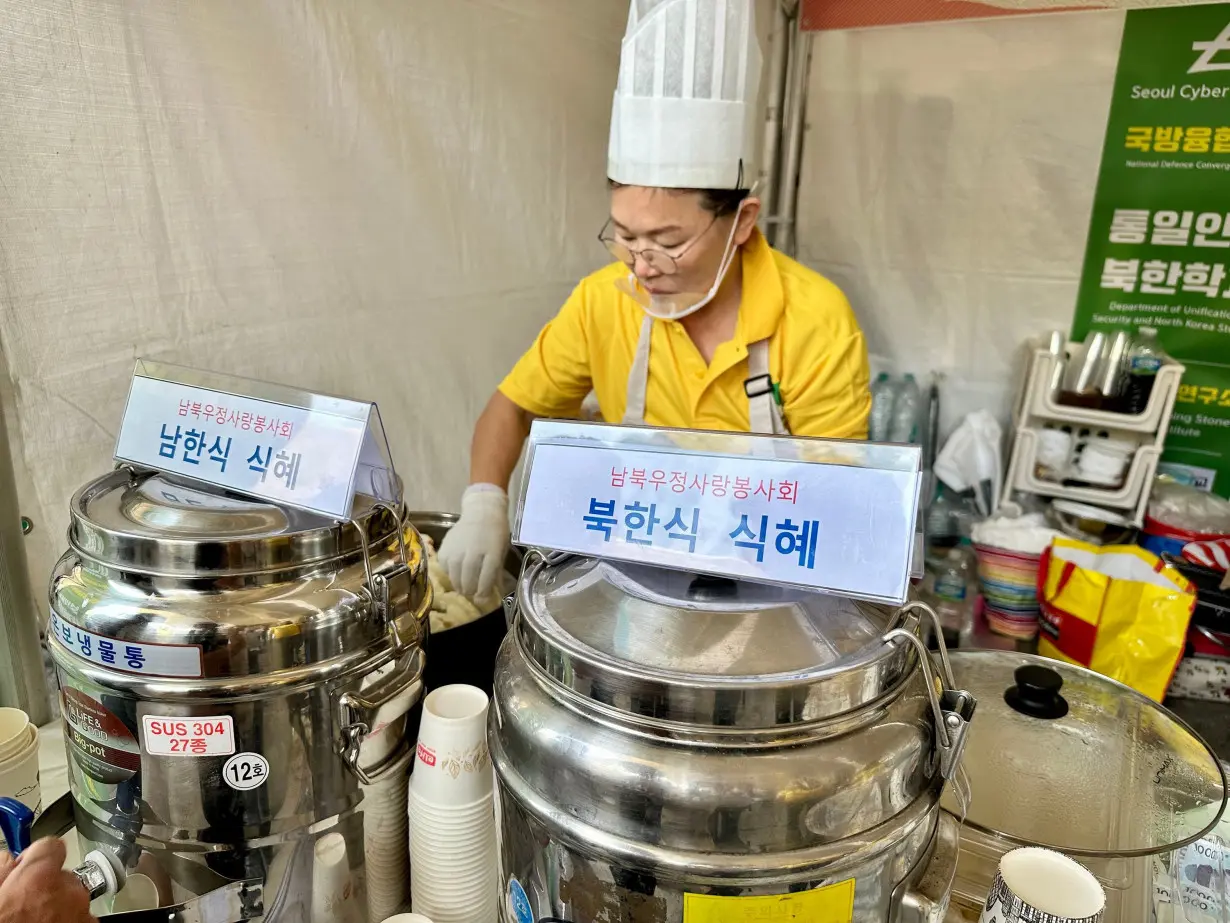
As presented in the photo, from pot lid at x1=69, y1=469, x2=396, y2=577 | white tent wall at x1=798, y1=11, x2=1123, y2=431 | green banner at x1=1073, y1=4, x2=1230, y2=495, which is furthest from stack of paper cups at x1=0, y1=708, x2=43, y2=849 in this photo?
green banner at x1=1073, y1=4, x2=1230, y2=495

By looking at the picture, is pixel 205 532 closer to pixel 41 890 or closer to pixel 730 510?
pixel 41 890

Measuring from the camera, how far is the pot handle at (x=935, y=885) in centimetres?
58

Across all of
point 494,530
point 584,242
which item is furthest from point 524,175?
point 494,530

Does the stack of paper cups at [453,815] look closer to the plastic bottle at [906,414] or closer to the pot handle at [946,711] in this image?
the pot handle at [946,711]

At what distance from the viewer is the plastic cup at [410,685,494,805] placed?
73cm

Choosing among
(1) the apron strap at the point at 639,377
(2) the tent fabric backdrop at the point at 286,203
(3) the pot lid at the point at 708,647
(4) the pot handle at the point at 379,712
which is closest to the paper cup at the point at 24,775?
(2) the tent fabric backdrop at the point at 286,203

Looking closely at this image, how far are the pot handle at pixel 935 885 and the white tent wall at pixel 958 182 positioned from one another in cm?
216

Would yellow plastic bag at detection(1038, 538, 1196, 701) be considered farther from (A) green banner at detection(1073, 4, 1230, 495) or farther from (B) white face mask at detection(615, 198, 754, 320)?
(B) white face mask at detection(615, 198, 754, 320)

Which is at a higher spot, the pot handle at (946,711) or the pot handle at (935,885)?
the pot handle at (946,711)

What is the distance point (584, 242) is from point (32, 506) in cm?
149

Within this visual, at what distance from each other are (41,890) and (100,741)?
0.15m

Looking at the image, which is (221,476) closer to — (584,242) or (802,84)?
(584,242)

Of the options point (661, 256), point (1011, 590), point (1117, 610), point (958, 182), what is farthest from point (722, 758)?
point (958, 182)

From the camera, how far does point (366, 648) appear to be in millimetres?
741
